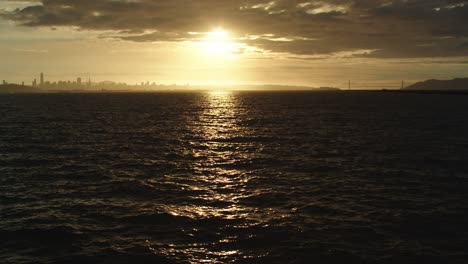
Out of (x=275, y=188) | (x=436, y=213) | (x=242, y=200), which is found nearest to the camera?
(x=436, y=213)

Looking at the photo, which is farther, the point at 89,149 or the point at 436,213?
the point at 89,149

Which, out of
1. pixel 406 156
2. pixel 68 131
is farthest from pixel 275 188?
pixel 68 131

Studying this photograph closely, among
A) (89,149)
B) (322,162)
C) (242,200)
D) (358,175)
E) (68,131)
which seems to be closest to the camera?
(242,200)

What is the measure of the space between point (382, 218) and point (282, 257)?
30.2 feet

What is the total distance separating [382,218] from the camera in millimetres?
27266

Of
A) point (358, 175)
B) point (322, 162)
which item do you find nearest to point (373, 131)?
point (322, 162)

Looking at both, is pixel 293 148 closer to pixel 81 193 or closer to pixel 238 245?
pixel 81 193

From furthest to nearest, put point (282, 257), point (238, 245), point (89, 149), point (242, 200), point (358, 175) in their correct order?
point (89, 149) < point (358, 175) < point (242, 200) < point (238, 245) < point (282, 257)

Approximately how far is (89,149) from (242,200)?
3119 cm

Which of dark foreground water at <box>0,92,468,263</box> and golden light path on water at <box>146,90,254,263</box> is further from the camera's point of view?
dark foreground water at <box>0,92,468,263</box>

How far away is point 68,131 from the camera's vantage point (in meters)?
76.4

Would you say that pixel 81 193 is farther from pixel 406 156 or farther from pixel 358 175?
pixel 406 156

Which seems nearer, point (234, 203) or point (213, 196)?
point (234, 203)

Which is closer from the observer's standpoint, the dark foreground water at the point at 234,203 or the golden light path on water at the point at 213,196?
the golden light path on water at the point at 213,196
